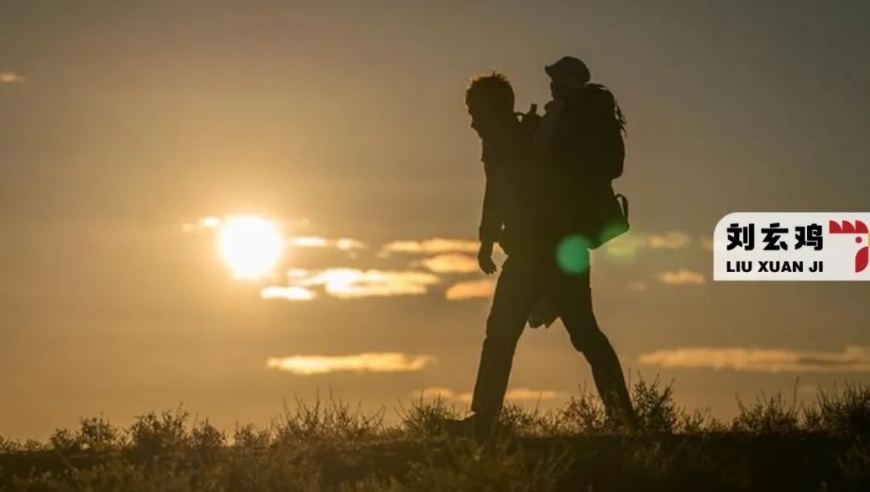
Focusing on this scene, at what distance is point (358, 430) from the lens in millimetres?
13328

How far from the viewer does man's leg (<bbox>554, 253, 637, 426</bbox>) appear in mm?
13453

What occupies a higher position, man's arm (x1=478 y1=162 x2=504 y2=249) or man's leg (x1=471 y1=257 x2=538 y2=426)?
man's arm (x1=478 y1=162 x2=504 y2=249)

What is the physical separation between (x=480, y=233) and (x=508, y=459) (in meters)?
3.71

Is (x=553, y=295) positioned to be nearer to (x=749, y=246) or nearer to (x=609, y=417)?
(x=609, y=417)

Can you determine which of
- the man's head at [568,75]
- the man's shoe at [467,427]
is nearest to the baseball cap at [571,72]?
the man's head at [568,75]

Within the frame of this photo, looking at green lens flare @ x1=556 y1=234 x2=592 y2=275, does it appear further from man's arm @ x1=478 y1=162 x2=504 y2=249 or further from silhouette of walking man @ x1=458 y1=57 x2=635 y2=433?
man's arm @ x1=478 y1=162 x2=504 y2=249

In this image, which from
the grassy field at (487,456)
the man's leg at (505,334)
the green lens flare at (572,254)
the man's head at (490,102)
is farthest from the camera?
the green lens flare at (572,254)

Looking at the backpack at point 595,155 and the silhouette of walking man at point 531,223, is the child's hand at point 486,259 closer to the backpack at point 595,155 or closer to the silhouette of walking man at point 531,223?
the silhouette of walking man at point 531,223

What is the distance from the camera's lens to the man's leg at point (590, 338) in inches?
530

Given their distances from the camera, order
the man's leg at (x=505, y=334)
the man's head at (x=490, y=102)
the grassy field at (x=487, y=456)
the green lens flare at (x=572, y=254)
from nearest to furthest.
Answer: the grassy field at (x=487, y=456), the man's head at (x=490, y=102), the man's leg at (x=505, y=334), the green lens flare at (x=572, y=254)

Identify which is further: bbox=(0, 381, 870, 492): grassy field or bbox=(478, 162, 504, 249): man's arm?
bbox=(478, 162, 504, 249): man's arm

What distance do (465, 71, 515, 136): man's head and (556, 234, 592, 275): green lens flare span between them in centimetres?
119

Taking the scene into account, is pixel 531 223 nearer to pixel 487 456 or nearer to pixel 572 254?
pixel 572 254

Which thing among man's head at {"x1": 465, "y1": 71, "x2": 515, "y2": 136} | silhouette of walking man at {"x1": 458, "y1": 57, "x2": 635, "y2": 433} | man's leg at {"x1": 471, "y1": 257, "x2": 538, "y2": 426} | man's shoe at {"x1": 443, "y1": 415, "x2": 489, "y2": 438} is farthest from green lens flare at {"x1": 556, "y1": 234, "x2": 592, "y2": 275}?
man's shoe at {"x1": 443, "y1": 415, "x2": 489, "y2": 438}
